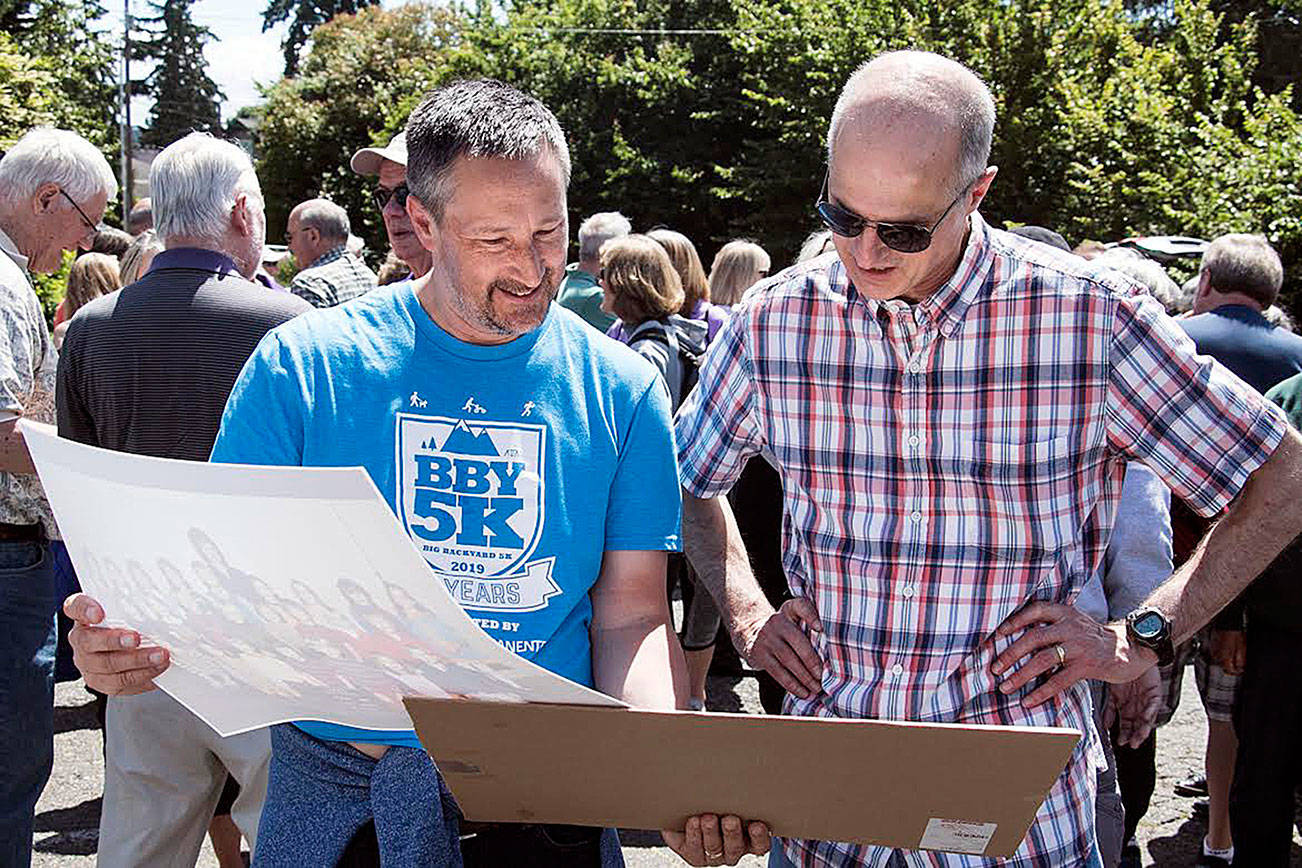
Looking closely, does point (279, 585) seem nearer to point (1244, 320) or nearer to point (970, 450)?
point (970, 450)

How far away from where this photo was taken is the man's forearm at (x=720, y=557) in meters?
2.31

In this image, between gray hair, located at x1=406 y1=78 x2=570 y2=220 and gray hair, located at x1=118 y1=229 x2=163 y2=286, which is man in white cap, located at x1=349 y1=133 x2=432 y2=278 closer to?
gray hair, located at x1=118 y1=229 x2=163 y2=286

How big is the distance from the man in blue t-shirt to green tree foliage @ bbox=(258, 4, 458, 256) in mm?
26883

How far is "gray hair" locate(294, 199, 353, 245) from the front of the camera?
6910 mm

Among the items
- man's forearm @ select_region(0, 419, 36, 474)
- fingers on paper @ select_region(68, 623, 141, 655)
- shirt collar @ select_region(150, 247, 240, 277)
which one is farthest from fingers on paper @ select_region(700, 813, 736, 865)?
shirt collar @ select_region(150, 247, 240, 277)

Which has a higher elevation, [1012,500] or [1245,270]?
[1012,500]

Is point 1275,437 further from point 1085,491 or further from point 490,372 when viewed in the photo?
point 490,372

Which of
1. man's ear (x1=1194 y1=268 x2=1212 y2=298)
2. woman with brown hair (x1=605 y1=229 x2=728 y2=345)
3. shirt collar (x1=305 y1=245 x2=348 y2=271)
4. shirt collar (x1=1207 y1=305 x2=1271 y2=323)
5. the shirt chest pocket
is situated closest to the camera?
the shirt chest pocket

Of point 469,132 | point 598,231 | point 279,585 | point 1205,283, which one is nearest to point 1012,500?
point 469,132

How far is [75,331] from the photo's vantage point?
10.7 feet

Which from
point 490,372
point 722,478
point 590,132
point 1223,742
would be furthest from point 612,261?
point 590,132

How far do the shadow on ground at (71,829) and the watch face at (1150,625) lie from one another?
3.69m

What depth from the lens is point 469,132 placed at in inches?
71.9

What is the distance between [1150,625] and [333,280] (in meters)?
5.24
